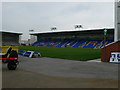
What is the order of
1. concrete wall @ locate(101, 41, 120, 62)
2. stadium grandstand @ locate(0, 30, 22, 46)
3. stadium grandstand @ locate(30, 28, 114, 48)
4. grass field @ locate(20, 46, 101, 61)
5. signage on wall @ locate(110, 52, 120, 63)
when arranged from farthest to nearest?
1. stadium grandstand @ locate(0, 30, 22, 46)
2. stadium grandstand @ locate(30, 28, 114, 48)
3. grass field @ locate(20, 46, 101, 61)
4. concrete wall @ locate(101, 41, 120, 62)
5. signage on wall @ locate(110, 52, 120, 63)

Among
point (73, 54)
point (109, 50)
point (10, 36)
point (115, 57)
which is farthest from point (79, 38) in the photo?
point (115, 57)

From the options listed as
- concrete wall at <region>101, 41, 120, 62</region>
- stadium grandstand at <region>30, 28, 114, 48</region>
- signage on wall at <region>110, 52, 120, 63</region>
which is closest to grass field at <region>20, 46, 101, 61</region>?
Result: concrete wall at <region>101, 41, 120, 62</region>

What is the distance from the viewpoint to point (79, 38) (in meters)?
76.3

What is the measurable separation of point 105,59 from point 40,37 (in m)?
79.7

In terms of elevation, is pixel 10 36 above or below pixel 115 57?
above

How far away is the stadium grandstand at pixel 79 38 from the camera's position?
214 ft

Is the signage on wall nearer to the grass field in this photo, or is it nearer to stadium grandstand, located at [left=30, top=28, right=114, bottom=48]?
the grass field

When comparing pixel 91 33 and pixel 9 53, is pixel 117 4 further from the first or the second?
pixel 91 33

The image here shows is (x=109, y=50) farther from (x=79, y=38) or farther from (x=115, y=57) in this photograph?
(x=79, y=38)

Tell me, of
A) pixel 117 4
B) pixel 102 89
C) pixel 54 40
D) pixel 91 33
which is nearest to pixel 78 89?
pixel 102 89

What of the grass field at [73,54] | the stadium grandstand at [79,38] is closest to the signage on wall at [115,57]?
the grass field at [73,54]

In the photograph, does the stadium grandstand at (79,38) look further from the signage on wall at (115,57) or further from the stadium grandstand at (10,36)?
the signage on wall at (115,57)

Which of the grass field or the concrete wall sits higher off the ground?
the concrete wall

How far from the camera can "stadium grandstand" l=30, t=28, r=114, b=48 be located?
6524 centimetres
